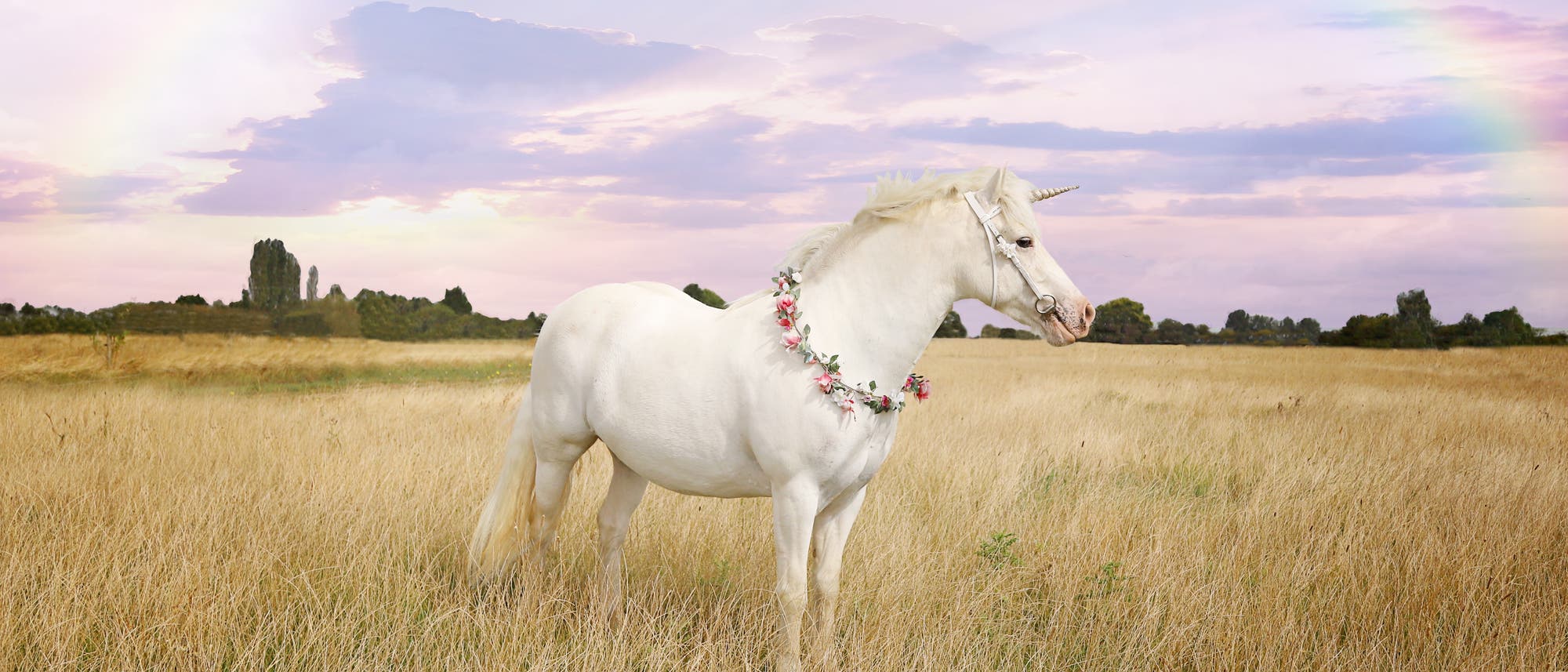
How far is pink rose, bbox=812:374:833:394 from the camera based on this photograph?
Result: 3.39 metres

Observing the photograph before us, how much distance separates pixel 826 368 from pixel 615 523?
5.47 feet

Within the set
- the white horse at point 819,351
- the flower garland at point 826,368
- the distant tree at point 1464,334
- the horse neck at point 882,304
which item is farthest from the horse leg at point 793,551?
the distant tree at point 1464,334

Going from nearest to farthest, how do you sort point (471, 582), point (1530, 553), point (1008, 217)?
point (1008, 217), point (471, 582), point (1530, 553)

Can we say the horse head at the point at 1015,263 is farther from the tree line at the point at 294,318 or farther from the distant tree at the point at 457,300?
the distant tree at the point at 457,300

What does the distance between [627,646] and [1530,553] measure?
6.00 m

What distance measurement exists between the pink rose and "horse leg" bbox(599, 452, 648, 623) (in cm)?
146

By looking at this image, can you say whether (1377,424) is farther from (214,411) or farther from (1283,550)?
(214,411)

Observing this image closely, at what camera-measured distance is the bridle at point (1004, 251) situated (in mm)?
3379

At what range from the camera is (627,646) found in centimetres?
397

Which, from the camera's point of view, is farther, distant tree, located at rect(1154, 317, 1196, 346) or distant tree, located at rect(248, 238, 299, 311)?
distant tree, located at rect(248, 238, 299, 311)

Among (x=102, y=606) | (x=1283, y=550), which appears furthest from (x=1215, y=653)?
(x=102, y=606)

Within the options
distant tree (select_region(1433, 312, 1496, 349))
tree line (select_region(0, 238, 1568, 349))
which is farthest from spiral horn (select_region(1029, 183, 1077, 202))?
distant tree (select_region(1433, 312, 1496, 349))

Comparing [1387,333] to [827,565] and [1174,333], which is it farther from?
[827,565]

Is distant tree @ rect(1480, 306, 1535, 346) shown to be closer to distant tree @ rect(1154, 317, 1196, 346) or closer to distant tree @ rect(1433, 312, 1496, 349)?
distant tree @ rect(1433, 312, 1496, 349)
